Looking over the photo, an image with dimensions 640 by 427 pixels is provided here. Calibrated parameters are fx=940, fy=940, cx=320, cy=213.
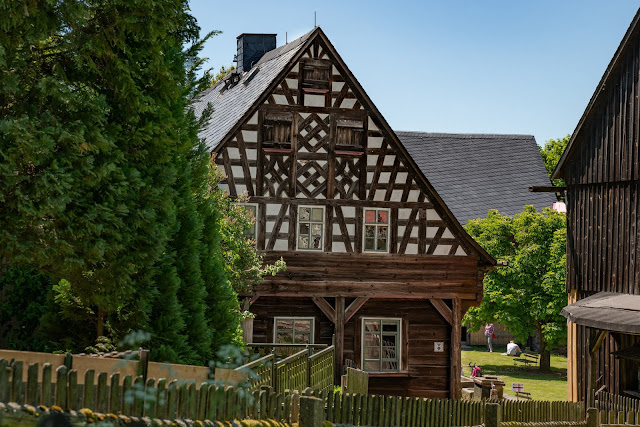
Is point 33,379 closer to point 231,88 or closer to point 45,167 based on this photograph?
point 45,167

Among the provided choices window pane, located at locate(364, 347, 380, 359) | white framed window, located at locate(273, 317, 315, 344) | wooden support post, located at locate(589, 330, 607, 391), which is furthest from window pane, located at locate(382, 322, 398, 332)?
wooden support post, located at locate(589, 330, 607, 391)

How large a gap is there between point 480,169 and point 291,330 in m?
26.2

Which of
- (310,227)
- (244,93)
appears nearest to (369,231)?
(310,227)

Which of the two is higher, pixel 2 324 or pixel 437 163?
pixel 437 163

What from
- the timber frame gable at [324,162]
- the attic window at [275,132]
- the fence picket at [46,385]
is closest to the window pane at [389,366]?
the timber frame gable at [324,162]

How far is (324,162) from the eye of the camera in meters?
26.3

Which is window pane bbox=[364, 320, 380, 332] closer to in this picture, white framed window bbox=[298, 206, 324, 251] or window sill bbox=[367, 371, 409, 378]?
window sill bbox=[367, 371, 409, 378]

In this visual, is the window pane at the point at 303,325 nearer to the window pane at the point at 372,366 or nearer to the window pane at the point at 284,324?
the window pane at the point at 284,324

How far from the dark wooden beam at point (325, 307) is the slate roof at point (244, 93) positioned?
16.9ft

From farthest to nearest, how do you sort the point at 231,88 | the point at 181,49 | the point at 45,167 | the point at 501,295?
the point at 501,295 → the point at 231,88 → the point at 181,49 → the point at 45,167

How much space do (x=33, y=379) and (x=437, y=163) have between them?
142 feet

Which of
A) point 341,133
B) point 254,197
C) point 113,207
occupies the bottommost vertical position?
point 113,207

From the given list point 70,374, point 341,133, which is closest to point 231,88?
point 341,133

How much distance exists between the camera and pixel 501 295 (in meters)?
40.9
